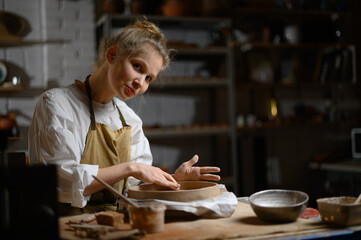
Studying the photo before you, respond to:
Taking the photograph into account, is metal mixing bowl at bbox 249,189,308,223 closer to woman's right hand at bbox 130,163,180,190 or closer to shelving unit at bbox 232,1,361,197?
woman's right hand at bbox 130,163,180,190

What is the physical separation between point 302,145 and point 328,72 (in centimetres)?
92

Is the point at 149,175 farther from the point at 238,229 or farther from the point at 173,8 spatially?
the point at 173,8

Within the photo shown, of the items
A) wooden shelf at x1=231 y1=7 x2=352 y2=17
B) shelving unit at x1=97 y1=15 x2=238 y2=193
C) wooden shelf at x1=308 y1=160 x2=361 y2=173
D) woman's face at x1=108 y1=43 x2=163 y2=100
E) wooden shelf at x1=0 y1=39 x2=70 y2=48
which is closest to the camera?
woman's face at x1=108 y1=43 x2=163 y2=100

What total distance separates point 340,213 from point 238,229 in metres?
0.33

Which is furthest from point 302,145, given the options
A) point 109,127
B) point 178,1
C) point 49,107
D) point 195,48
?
point 49,107

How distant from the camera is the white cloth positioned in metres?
1.56

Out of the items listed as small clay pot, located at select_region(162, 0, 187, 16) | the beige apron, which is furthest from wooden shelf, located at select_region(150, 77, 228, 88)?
the beige apron

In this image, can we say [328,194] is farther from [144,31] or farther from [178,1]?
[144,31]

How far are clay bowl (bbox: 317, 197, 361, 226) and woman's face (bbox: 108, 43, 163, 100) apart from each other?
2.89 feet

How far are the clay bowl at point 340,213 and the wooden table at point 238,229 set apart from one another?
0.02 meters

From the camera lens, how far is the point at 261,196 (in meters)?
1.54

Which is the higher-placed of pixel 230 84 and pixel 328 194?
pixel 230 84

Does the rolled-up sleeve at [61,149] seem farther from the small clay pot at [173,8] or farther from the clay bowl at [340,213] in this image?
the small clay pot at [173,8]

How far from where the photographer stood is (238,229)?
4.32ft
